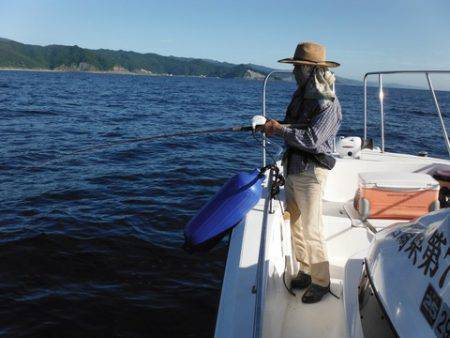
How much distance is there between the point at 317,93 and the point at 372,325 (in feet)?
5.35

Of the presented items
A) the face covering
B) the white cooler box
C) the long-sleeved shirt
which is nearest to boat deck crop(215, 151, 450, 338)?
the white cooler box

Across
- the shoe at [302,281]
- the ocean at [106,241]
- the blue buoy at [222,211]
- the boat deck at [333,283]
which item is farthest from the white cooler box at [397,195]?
the ocean at [106,241]

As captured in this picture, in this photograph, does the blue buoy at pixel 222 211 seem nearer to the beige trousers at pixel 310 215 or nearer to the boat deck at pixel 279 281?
the boat deck at pixel 279 281

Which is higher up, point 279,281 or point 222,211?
point 222,211

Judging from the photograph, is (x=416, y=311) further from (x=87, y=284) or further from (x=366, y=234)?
(x=87, y=284)

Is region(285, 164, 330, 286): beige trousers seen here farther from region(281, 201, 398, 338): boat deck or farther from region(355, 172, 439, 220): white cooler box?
region(355, 172, 439, 220): white cooler box

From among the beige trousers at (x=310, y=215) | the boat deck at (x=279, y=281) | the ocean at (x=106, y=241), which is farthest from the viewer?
the ocean at (x=106, y=241)

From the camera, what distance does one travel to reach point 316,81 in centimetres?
307

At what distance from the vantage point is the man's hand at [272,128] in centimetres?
312

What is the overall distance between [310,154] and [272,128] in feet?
1.12

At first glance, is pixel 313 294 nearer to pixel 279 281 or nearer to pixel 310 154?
pixel 279 281

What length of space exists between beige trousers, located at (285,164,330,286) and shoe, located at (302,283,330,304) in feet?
0.13

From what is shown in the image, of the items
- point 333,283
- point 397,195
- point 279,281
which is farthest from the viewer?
point 397,195

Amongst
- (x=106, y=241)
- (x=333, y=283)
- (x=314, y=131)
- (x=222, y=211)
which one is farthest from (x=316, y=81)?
(x=106, y=241)
